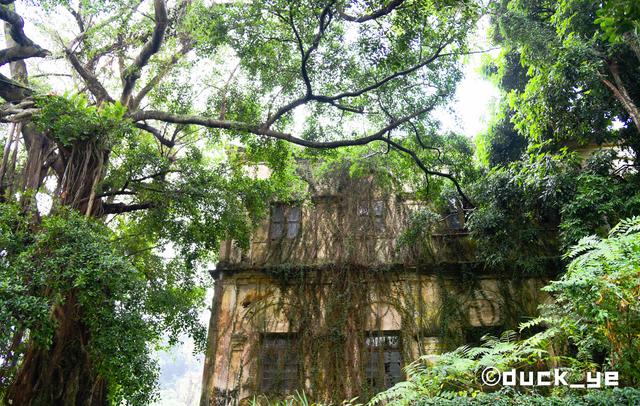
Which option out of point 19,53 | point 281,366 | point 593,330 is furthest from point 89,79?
point 593,330

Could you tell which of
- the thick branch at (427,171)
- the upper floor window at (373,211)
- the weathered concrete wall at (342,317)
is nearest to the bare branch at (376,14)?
the thick branch at (427,171)

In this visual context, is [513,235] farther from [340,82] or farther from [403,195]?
[340,82]

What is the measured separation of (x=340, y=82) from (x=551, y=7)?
13.1ft

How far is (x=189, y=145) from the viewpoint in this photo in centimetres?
1011

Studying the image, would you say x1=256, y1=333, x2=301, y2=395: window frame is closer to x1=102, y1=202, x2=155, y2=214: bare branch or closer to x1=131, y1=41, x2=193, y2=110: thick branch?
x1=102, y1=202, x2=155, y2=214: bare branch

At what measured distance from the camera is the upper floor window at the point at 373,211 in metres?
10.3

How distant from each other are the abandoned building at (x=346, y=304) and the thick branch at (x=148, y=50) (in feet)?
11.6

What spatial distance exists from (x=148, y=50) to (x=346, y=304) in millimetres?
5711

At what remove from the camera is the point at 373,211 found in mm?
10438

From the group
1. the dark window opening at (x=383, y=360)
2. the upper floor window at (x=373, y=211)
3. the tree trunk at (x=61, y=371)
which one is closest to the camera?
the tree trunk at (x=61, y=371)

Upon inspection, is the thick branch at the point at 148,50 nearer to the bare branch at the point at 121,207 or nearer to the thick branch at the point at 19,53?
the thick branch at the point at 19,53

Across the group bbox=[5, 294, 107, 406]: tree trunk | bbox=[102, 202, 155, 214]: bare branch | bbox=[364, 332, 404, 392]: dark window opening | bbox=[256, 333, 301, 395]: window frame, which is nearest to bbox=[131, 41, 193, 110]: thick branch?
bbox=[102, 202, 155, 214]: bare branch

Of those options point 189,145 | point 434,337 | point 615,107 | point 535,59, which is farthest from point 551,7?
point 189,145

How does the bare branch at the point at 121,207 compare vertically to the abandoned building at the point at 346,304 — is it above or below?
above
